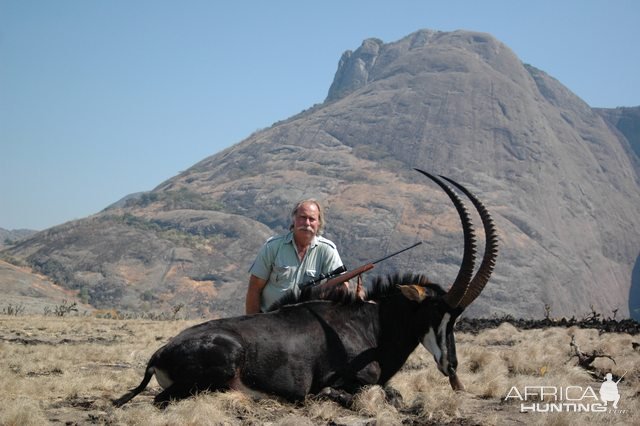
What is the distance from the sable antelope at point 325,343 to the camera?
709 centimetres

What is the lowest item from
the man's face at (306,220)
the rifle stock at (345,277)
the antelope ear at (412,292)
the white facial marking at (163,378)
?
the white facial marking at (163,378)

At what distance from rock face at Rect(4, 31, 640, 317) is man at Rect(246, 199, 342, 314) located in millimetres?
88553

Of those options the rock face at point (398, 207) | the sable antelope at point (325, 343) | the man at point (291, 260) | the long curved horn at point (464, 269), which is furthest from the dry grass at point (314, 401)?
the rock face at point (398, 207)

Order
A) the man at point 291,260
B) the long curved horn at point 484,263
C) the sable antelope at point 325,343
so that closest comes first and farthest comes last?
the sable antelope at point 325,343
the long curved horn at point 484,263
the man at point 291,260

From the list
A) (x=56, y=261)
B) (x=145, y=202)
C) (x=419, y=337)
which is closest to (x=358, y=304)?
(x=419, y=337)

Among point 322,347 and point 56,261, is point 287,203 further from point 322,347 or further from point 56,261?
point 322,347

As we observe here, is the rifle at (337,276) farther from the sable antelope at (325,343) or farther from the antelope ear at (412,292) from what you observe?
the antelope ear at (412,292)

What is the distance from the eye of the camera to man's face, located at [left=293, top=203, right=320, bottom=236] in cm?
875

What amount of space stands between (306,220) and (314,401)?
7.56ft

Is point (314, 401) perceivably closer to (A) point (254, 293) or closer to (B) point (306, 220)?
(A) point (254, 293)

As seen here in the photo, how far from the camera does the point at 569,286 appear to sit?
13550cm

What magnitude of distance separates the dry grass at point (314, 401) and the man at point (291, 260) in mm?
1794

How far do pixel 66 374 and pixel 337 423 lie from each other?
5443 millimetres

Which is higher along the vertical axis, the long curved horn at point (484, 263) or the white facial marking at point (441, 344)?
the long curved horn at point (484, 263)
